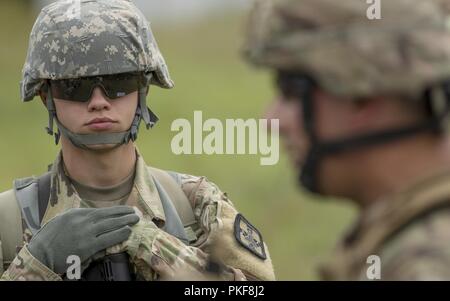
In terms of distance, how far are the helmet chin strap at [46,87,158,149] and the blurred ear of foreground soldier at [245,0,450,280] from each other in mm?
2386

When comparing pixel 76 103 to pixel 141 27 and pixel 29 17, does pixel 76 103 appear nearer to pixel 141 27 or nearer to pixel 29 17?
pixel 141 27

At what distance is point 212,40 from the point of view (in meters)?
23.0

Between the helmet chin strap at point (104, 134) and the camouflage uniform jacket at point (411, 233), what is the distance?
263 cm

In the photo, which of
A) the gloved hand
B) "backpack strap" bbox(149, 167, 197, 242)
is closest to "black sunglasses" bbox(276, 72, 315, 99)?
the gloved hand

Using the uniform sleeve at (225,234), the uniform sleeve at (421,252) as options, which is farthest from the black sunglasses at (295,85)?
the uniform sleeve at (225,234)

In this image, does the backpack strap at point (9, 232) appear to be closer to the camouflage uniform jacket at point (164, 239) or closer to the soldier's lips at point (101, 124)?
the camouflage uniform jacket at point (164, 239)

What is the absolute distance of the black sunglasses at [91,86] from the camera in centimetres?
617

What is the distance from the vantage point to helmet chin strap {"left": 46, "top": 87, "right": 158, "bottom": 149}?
6.16 metres

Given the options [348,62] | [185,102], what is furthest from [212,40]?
[348,62]

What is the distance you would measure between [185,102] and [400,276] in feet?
53.9

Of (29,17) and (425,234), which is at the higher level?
(29,17)

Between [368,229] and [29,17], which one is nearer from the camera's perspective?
[368,229]
